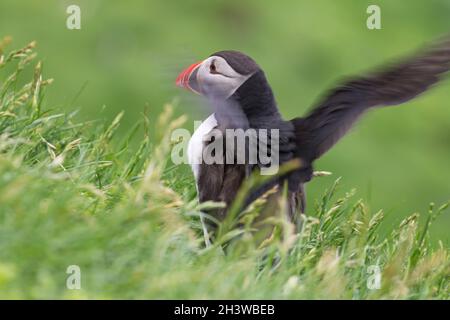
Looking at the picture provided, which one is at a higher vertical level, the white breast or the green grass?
the white breast

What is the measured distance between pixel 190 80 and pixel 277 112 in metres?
0.47

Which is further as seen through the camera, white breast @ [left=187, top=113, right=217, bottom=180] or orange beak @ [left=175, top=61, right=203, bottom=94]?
orange beak @ [left=175, top=61, right=203, bottom=94]

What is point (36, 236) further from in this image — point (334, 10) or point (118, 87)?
point (334, 10)

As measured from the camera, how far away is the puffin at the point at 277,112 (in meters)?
5.34

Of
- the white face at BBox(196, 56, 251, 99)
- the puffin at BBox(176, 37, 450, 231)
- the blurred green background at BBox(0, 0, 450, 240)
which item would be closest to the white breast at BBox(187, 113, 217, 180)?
the puffin at BBox(176, 37, 450, 231)

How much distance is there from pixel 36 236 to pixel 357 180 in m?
7.86

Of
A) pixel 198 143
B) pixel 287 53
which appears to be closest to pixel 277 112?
pixel 198 143

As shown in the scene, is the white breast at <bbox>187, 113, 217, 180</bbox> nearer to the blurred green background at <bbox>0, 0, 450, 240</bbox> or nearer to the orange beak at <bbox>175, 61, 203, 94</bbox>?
the orange beak at <bbox>175, 61, 203, 94</bbox>

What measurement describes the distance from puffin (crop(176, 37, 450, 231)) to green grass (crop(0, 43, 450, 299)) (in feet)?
0.68

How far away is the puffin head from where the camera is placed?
224 inches

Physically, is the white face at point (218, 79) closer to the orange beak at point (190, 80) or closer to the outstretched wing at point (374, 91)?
the orange beak at point (190, 80)

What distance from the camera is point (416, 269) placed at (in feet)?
17.2

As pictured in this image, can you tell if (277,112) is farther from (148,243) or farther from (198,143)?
(148,243)
